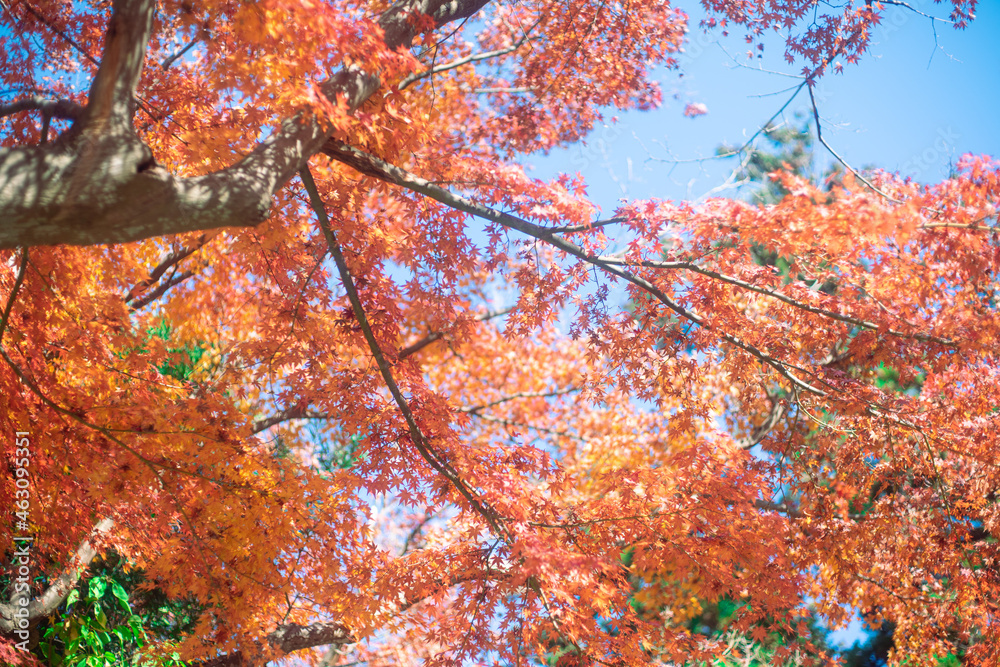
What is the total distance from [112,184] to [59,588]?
5412 mm

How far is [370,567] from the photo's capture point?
4.68 meters

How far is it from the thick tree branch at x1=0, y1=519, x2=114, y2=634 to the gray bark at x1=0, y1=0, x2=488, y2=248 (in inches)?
172

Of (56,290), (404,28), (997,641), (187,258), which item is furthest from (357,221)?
(997,641)

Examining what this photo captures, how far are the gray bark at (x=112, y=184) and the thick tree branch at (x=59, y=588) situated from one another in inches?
172

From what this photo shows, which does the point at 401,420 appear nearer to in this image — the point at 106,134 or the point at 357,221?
the point at 357,221

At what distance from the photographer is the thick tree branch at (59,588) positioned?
19.2 feet

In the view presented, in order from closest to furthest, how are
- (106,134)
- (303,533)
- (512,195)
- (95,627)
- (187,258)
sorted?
(106,134) → (512,195) → (303,533) → (95,627) → (187,258)

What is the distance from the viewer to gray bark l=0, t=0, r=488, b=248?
2.37 metres

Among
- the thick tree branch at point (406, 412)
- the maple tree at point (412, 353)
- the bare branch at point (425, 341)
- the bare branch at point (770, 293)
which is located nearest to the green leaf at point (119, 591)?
the maple tree at point (412, 353)

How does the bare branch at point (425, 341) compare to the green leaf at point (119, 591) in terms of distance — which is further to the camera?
the green leaf at point (119, 591)

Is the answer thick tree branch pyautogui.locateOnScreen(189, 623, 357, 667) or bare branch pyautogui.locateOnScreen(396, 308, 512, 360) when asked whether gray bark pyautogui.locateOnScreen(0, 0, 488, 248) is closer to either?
bare branch pyautogui.locateOnScreen(396, 308, 512, 360)

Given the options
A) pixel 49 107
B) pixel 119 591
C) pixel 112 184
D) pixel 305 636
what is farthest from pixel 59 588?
pixel 112 184

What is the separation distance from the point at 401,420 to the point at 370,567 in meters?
1.16

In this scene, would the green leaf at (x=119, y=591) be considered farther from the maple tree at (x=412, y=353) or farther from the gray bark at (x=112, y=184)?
the gray bark at (x=112, y=184)
